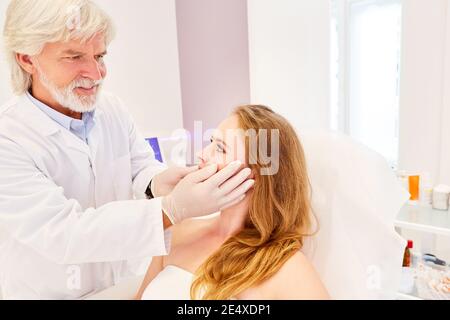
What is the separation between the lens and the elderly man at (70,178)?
926 millimetres

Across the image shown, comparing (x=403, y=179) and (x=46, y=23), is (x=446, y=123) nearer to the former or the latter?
(x=403, y=179)

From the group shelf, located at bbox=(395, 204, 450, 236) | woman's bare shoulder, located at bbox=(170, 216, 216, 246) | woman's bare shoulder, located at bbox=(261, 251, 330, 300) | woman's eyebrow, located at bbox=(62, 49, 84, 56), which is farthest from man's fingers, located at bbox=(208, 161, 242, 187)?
shelf, located at bbox=(395, 204, 450, 236)

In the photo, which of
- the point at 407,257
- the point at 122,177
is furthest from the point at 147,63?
the point at 407,257

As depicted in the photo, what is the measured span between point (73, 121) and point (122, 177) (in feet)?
0.88

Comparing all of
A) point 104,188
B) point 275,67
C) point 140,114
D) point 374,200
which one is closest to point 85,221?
point 104,188

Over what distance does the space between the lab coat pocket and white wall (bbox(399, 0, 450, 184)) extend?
1.48 meters

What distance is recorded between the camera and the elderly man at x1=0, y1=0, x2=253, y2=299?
0.93 meters

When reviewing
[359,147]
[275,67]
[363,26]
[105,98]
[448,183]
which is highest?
[363,26]

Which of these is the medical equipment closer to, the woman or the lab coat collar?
the woman

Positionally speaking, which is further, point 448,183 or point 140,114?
point 140,114

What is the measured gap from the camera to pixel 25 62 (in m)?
1.08

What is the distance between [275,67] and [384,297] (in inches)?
64.9
